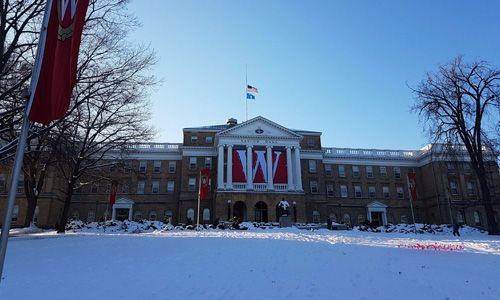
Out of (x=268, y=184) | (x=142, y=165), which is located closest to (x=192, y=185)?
(x=142, y=165)

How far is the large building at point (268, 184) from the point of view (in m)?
45.2

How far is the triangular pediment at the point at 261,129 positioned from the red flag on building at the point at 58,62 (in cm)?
4249

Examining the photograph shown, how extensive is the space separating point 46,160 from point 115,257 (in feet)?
56.3

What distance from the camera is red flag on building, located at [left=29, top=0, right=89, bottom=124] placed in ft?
16.3

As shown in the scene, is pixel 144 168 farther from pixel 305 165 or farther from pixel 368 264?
pixel 368 264

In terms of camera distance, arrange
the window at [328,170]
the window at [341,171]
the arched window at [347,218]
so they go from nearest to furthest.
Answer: the arched window at [347,218], the window at [328,170], the window at [341,171]

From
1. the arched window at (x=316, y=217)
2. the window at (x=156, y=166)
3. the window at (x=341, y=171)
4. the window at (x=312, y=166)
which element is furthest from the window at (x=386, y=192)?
the window at (x=156, y=166)

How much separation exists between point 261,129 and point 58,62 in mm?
43644

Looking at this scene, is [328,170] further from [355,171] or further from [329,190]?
[355,171]

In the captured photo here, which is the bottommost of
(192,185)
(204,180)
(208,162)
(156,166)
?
(204,180)

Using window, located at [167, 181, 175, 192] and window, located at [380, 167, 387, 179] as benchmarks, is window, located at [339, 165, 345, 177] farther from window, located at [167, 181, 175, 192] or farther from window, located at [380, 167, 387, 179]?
window, located at [167, 181, 175, 192]

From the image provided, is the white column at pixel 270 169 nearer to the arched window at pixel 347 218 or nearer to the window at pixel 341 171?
the window at pixel 341 171

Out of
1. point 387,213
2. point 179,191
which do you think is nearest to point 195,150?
point 179,191

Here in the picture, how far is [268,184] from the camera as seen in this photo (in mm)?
45750
